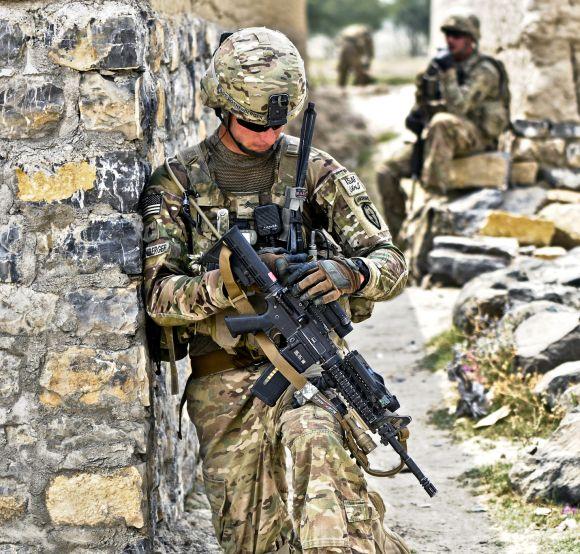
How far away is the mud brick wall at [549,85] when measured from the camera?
8.73 meters

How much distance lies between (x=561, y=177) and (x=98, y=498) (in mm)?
6421

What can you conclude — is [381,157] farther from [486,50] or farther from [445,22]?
[445,22]

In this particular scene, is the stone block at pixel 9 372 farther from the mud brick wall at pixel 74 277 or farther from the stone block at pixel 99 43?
the stone block at pixel 99 43

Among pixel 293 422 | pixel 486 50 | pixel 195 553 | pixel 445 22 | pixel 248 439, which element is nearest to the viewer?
pixel 293 422

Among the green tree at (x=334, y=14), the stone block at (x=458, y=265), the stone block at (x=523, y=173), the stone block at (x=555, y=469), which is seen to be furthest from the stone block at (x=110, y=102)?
the green tree at (x=334, y=14)

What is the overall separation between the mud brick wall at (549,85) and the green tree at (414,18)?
68.9ft

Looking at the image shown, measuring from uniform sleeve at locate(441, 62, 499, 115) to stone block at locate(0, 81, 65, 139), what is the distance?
6.15m

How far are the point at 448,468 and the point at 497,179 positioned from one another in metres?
4.51

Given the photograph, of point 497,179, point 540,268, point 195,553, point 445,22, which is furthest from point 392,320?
point 195,553

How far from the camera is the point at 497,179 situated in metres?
8.96

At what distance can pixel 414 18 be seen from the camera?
3006 centimetres

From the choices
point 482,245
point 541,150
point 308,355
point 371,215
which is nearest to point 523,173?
point 541,150

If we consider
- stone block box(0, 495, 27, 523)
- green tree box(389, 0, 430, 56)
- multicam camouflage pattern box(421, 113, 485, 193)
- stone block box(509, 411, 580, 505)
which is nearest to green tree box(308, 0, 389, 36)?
green tree box(389, 0, 430, 56)

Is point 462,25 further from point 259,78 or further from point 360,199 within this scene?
point 259,78
